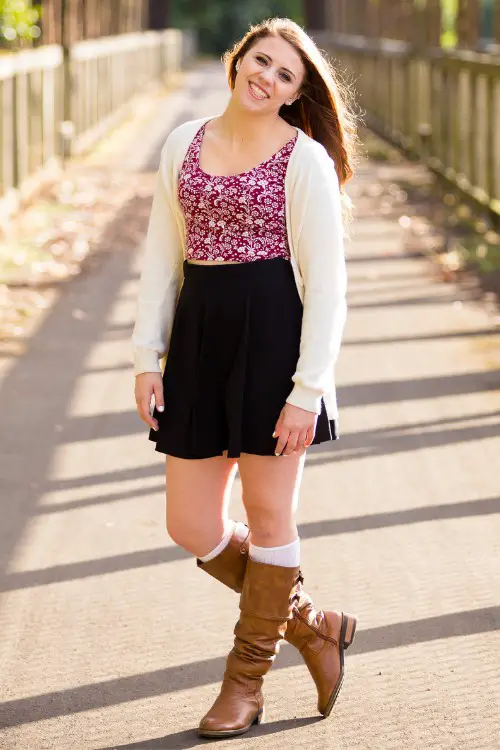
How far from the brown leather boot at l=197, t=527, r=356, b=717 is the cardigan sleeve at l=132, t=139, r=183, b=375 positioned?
0.52m

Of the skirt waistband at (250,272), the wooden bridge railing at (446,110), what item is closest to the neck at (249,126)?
the skirt waistband at (250,272)

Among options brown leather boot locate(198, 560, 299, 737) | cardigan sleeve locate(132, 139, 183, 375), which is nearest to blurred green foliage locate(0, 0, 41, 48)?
cardigan sleeve locate(132, 139, 183, 375)

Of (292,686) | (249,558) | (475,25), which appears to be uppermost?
(475,25)

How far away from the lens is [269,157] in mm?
3264

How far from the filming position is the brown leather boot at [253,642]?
11.3ft

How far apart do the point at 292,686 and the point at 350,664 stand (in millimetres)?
219

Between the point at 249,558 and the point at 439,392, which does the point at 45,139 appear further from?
the point at 249,558

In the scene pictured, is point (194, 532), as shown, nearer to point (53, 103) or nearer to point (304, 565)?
point (304, 565)

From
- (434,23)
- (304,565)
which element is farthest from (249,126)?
(434,23)

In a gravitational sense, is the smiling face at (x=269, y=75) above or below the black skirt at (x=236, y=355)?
above

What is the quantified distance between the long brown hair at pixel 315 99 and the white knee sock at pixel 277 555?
0.90m

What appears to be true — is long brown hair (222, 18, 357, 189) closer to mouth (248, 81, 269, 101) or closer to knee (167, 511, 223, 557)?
mouth (248, 81, 269, 101)

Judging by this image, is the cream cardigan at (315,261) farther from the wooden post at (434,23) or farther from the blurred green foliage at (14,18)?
the wooden post at (434,23)

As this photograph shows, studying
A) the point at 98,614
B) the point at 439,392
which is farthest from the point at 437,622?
the point at 439,392
